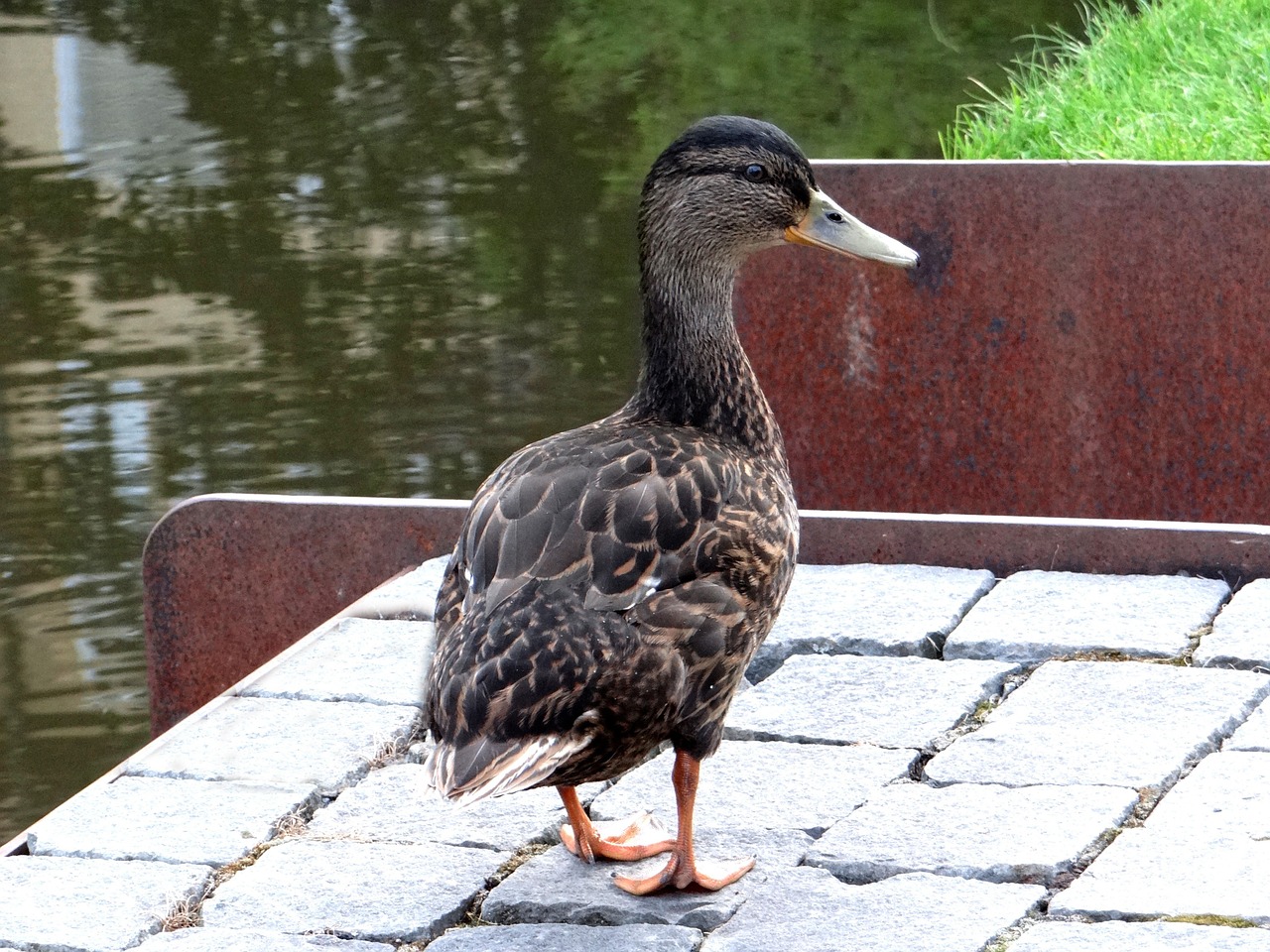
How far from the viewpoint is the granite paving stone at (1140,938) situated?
282 centimetres

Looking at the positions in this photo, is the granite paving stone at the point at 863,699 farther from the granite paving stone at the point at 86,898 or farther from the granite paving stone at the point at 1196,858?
the granite paving stone at the point at 86,898

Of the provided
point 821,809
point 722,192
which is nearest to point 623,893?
point 821,809

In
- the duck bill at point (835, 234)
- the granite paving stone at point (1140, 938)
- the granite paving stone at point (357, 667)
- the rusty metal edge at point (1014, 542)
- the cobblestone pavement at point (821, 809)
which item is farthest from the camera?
the rusty metal edge at point (1014, 542)

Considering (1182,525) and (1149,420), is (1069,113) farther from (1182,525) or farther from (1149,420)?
(1182,525)

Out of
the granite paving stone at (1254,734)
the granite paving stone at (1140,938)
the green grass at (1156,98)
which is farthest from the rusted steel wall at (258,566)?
the green grass at (1156,98)

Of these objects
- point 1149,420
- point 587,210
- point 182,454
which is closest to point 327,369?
point 182,454

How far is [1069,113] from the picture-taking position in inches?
308

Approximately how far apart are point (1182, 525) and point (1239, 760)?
1062 mm

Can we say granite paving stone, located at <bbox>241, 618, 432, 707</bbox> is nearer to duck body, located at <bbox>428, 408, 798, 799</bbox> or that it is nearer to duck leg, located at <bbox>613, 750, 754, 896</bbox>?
duck body, located at <bbox>428, 408, 798, 799</bbox>

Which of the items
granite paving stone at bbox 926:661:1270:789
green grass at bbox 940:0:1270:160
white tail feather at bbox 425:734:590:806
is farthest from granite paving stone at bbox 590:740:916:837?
green grass at bbox 940:0:1270:160

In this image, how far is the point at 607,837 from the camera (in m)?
A: 3.41

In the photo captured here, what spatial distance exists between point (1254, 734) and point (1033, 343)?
2.37 metres

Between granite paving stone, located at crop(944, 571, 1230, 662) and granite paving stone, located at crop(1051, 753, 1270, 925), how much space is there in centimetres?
61

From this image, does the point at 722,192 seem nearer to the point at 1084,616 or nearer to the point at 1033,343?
the point at 1084,616
